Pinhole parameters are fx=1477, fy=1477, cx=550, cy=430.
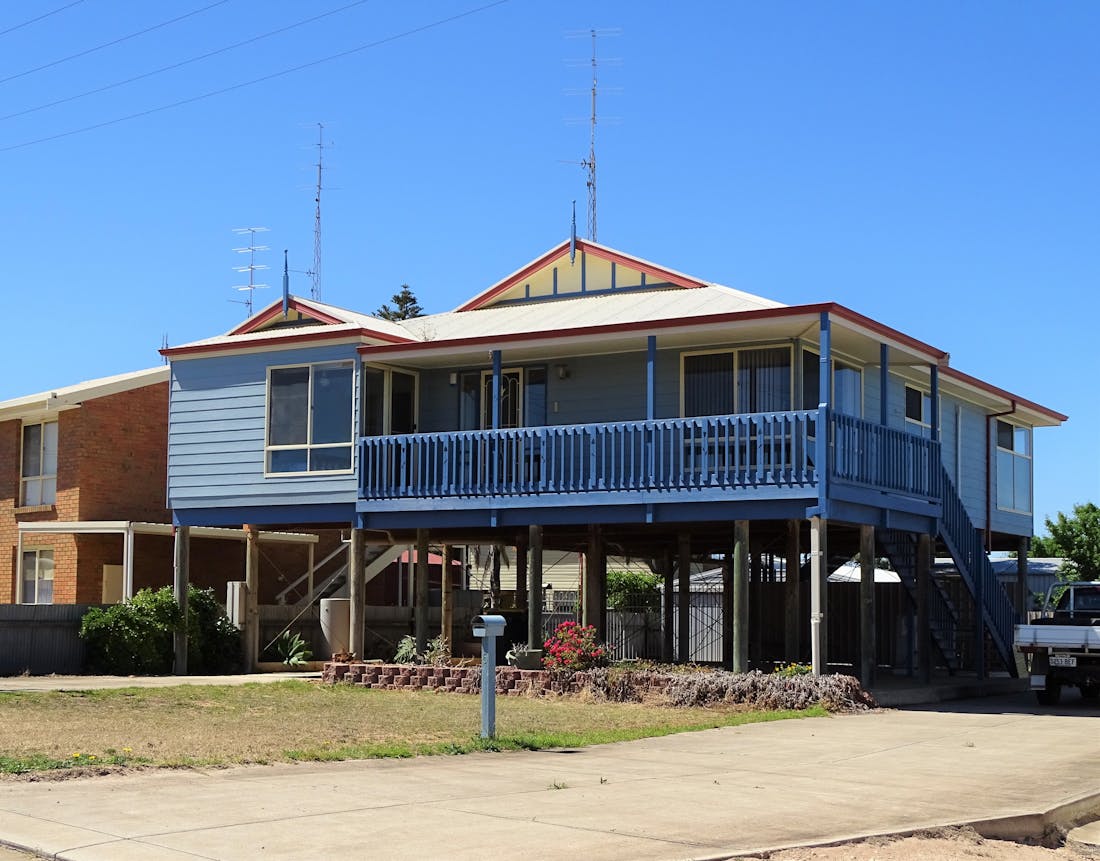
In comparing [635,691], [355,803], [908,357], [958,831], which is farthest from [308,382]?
[958,831]

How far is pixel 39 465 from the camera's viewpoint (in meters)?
32.2

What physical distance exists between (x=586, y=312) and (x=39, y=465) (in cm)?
1400

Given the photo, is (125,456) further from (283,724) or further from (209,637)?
(283,724)

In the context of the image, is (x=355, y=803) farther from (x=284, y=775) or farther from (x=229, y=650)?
(x=229, y=650)

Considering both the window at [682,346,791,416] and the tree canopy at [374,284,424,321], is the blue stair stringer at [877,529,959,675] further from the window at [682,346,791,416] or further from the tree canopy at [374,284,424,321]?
the tree canopy at [374,284,424,321]

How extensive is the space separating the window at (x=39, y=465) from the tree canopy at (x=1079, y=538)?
1103 inches

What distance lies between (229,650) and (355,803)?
17.8 m

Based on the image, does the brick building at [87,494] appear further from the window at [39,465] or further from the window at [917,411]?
the window at [917,411]

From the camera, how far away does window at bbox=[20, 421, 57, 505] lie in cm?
3169

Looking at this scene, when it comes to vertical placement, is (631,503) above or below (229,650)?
above

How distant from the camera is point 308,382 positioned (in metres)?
25.1

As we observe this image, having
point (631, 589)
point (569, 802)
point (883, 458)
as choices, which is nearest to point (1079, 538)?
point (631, 589)

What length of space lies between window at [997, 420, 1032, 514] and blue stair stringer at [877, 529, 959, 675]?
15.7ft

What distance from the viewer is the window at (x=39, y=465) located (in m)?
31.7
